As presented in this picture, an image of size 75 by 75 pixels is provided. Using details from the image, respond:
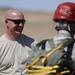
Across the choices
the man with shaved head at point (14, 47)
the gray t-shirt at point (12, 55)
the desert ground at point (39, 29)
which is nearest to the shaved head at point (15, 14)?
the man with shaved head at point (14, 47)

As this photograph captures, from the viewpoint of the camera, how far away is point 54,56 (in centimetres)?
581

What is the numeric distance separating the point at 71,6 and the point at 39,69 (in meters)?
0.78

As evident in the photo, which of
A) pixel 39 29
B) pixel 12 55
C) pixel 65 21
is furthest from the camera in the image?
pixel 39 29

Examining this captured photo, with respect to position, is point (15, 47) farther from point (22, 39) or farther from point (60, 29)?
point (60, 29)

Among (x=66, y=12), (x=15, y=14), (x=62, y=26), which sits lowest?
(x=15, y=14)

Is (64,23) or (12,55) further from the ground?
(64,23)

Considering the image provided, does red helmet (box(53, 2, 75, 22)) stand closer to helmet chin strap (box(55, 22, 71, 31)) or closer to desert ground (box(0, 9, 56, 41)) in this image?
helmet chin strap (box(55, 22, 71, 31))

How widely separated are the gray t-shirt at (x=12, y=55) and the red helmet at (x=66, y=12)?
6.11 feet

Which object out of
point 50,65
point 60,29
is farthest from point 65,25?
point 50,65

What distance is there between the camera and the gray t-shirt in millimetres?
7754

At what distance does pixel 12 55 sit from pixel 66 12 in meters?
1.99

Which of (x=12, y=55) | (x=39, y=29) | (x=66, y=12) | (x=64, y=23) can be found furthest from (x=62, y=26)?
(x=39, y=29)

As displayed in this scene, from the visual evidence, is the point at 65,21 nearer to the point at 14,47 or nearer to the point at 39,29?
the point at 14,47

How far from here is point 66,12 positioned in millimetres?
5988
